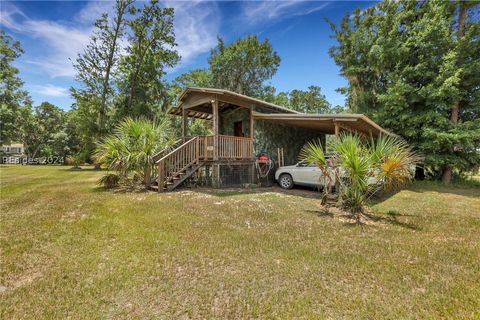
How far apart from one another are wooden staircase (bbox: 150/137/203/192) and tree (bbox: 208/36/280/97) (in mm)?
21305

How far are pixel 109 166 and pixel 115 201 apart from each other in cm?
259

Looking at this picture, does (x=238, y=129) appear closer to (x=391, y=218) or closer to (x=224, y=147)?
(x=224, y=147)

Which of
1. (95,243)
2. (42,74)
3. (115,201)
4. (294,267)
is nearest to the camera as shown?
(294,267)

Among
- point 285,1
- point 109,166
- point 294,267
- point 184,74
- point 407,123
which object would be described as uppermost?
point 184,74

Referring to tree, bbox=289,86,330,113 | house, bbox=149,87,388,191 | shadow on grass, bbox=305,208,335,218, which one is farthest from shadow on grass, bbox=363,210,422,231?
tree, bbox=289,86,330,113

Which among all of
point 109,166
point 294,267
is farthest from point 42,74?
point 294,267

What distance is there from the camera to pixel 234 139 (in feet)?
36.9

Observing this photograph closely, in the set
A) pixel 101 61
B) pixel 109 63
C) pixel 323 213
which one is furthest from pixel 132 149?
pixel 101 61

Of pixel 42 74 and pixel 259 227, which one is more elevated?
pixel 42 74

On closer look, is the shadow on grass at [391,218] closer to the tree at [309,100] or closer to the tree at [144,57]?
the tree at [144,57]

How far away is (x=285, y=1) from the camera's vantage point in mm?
10156

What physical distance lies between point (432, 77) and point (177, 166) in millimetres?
12588

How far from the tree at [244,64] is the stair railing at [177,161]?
2127 centimetres

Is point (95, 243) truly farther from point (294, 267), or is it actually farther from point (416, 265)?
point (416, 265)
